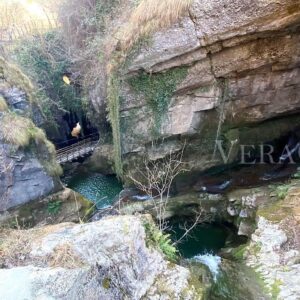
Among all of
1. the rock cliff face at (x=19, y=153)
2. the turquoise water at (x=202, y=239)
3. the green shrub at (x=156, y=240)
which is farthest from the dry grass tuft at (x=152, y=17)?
the turquoise water at (x=202, y=239)

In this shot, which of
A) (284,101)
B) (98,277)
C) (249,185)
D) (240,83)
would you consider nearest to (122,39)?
(240,83)

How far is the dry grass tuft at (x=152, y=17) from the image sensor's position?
862 centimetres

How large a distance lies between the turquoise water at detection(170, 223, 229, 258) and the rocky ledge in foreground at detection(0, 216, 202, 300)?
14.7 feet

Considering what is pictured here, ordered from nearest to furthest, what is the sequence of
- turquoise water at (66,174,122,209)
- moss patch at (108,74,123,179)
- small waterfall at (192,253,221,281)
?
small waterfall at (192,253,221,281), moss patch at (108,74,123,179), turquoise water at (66,174,122,209)

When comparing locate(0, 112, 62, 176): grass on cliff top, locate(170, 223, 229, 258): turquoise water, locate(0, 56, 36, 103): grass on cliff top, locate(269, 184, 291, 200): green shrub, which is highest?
locate(0, 56, 36, 103): grass on cliff top

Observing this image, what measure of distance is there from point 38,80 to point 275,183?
1127 cm

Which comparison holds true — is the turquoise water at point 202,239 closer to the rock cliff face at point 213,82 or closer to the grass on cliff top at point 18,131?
the rock cliff face at point 213,82

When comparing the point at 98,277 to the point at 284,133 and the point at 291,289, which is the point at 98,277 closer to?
the point at 291,289

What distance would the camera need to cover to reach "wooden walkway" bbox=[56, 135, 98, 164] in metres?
14.8

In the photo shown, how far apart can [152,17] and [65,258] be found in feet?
21.4

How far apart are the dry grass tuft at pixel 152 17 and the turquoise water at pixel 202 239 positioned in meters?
5.97

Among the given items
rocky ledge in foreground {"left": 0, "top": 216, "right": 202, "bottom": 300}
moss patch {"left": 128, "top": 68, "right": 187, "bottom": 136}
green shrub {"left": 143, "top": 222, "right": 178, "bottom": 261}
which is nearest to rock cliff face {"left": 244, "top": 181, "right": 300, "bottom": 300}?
rocky ledge in foreground {"left": 0, "top": 216, "right": 202, "bottom": 300}

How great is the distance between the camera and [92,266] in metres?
4.97

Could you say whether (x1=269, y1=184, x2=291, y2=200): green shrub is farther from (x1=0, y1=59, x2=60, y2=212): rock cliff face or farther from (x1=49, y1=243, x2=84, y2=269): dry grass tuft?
(x1=0, y1=59, x2=60, y2=212): rock cliff face
